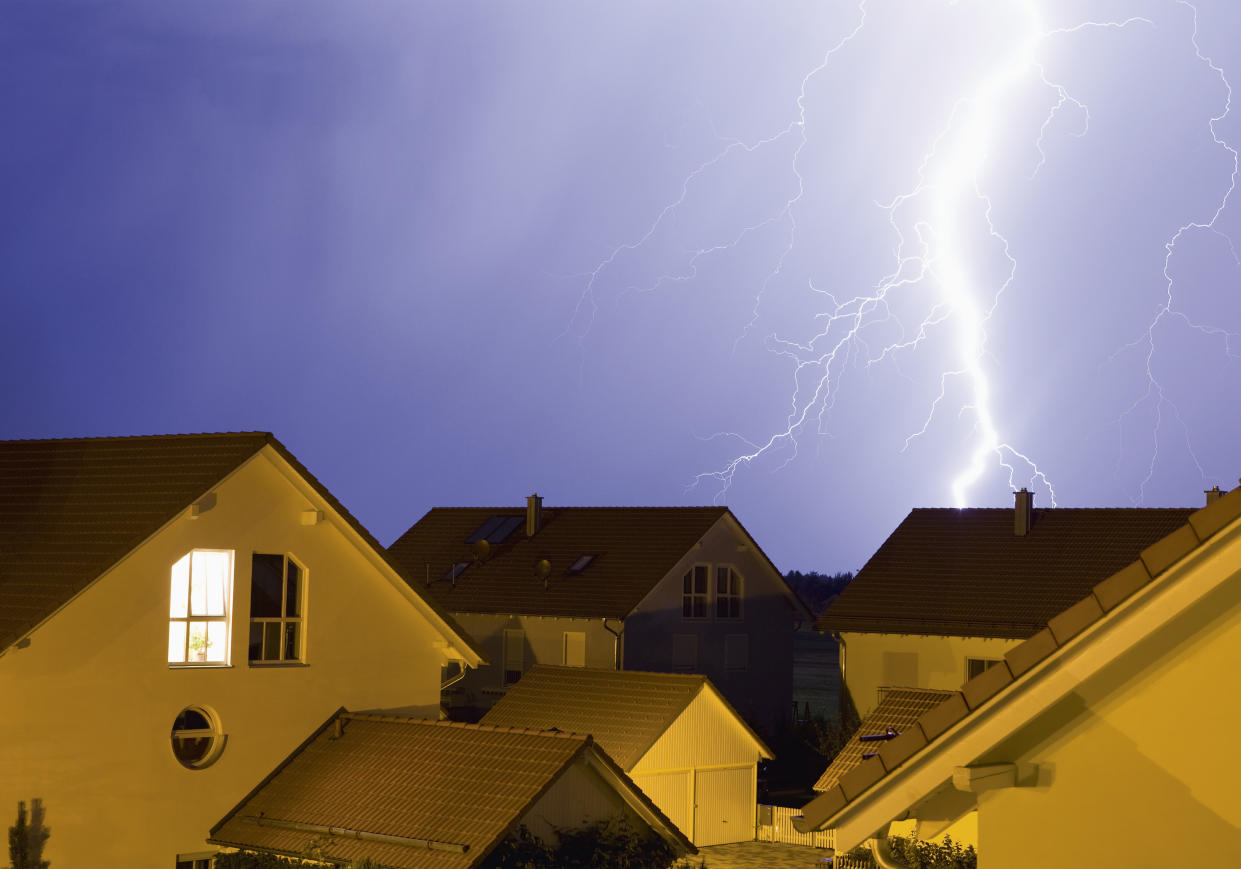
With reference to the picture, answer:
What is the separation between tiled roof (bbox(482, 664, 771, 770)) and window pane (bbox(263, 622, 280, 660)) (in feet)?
24.4

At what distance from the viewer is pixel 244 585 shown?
21328 millimetres

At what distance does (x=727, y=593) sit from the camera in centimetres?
4622

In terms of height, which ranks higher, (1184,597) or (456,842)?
(1184,597)

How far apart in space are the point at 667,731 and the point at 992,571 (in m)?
16.9

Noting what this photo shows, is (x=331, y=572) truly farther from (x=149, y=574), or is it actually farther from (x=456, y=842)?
(x=456, y=842)

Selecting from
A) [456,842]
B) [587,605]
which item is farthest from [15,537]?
[587,605]

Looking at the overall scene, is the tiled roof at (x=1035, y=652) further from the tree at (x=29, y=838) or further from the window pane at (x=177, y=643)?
the window pane at (x=177, y=643)

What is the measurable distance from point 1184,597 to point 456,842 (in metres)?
13.2

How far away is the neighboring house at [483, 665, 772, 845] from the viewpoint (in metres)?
27.8

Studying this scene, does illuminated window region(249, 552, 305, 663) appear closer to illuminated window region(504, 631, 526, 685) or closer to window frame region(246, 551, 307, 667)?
window frame region(246, 551, 307, 667)

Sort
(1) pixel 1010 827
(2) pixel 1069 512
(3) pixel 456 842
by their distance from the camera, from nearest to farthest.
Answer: (1) pixel 1010 827 < (3) pixel 456 842 < (2) pixel 1069 512

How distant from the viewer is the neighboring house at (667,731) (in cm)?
2778

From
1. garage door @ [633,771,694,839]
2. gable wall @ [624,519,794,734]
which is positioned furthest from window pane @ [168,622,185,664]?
gable wall @ [624,519,794,734]

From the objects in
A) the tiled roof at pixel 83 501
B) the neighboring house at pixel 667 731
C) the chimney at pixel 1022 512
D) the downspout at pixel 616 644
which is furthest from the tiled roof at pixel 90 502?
the chimney at pixel 1022 512
